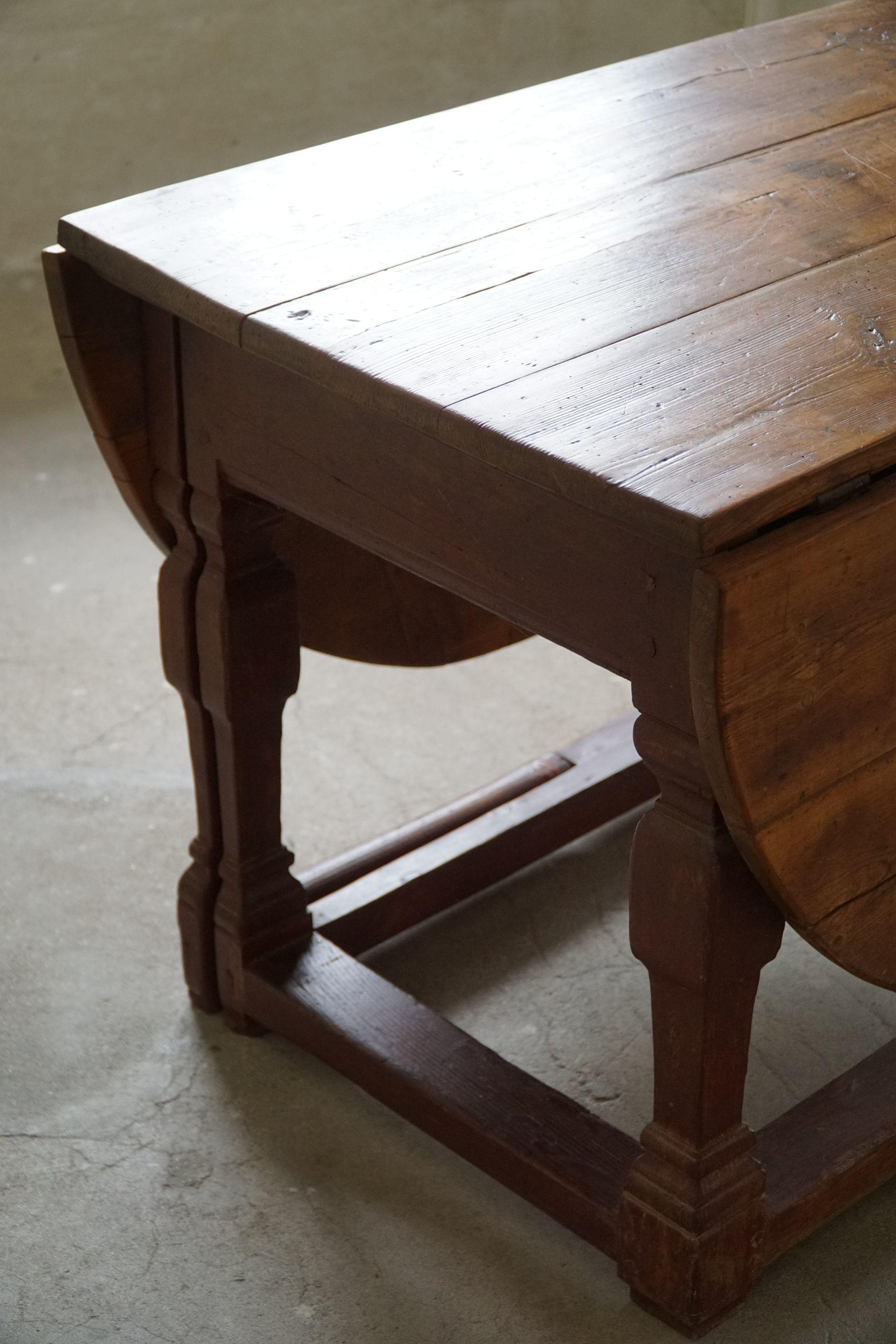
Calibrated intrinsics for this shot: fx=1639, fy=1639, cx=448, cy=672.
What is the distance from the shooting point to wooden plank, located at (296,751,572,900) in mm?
2113

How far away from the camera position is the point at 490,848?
7.19 ft

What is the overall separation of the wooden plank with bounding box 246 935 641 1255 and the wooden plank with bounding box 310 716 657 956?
0.37ft

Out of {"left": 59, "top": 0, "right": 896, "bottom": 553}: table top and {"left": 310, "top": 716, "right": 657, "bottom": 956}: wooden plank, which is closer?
{"left": 59, "top": 0, "right": 896, "bottom": 553}: table top

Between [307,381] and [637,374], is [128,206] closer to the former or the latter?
[307,381]

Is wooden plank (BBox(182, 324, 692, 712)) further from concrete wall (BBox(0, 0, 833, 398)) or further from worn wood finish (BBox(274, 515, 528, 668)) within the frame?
concrete wall (BBox(0, 0, 833, 398))

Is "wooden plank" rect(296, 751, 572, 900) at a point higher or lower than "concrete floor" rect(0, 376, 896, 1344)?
higher

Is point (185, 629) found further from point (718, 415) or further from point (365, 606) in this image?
point (718, 415)

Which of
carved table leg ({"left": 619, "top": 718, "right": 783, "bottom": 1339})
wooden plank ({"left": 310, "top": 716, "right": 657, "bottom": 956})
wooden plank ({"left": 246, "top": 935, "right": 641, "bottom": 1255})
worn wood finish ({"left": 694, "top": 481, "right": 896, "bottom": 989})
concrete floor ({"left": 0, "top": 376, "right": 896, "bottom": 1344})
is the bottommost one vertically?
concrete floor ({"left": 0, "top": 376, "right": 896, "bottom": 1344})

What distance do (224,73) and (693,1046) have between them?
3098 mm

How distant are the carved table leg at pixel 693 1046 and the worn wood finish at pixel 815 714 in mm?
57

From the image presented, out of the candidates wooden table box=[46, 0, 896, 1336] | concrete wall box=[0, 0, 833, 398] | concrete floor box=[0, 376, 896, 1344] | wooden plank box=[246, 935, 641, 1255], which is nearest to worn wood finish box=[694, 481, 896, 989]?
wooden table box=[46, 0, 896, 1336]

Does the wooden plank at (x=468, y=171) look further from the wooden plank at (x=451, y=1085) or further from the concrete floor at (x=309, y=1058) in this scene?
the concrete floor at (x=309, y=1058)

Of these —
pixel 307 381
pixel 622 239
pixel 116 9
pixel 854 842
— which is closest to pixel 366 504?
pixel 307 381

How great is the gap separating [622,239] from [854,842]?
627 mm
